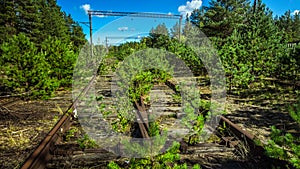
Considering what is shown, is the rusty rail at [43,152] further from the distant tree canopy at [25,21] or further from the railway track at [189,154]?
the distant tree canopy at [25,21]

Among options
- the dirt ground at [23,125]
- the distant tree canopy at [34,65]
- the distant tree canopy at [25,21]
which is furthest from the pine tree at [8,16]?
the dirt ground at [23,125]

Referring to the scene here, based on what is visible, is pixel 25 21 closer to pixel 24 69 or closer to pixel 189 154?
pixel 24 69

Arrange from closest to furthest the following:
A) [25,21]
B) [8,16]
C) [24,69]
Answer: [24,69] → [8,16] → [25,21]

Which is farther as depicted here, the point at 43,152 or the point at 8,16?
the point at 8,16

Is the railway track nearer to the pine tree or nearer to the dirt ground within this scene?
the dirt ground

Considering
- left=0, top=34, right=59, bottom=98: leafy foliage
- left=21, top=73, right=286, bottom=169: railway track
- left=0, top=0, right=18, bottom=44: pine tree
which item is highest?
left=0, top=0, right=18, bottom=44: pine tree

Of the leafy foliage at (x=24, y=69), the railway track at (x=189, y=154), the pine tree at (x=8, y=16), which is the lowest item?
the railway track at (x=189, y=154)

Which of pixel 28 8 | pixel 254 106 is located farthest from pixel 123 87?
pixel 28 8

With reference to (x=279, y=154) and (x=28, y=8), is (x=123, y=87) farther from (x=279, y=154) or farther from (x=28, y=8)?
(x=28, y=8)

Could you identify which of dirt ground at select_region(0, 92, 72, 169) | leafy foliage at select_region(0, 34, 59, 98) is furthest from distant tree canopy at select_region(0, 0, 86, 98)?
dirt ground at select_region(0, 92, 72, 169)

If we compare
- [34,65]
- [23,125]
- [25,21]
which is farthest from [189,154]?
[25,21]

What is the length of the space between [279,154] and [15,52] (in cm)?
631

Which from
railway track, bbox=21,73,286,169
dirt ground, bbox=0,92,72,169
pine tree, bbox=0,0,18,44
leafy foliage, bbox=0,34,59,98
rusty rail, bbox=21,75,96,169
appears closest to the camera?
rusty rail, bbox=21,75,96,169

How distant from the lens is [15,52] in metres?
5.94
